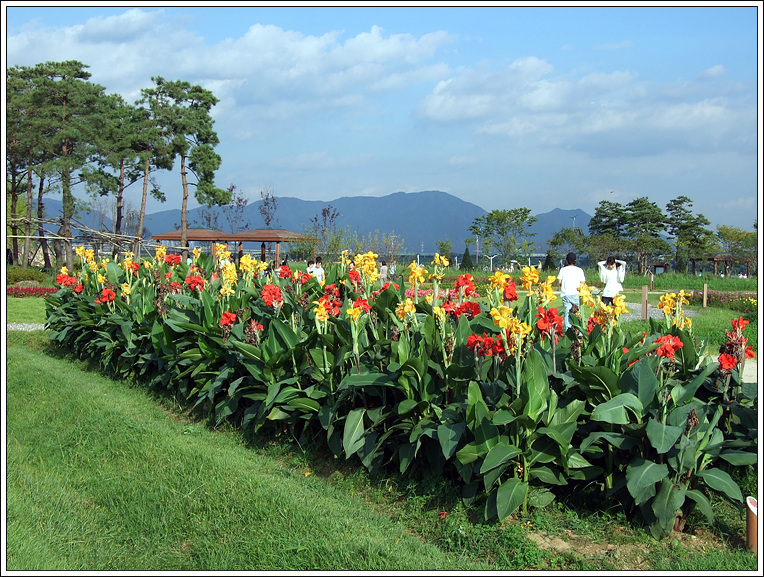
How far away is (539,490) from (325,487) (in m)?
1.26

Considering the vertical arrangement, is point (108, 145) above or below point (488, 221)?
above

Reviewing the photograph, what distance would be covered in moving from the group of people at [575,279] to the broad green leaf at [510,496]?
13.5 ft

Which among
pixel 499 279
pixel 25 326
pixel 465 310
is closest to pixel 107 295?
pixel 465 310

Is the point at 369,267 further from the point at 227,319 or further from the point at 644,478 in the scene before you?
the point at 644,478

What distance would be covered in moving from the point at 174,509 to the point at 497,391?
180 cm

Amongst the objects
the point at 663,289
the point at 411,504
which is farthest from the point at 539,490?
the point at 663,289

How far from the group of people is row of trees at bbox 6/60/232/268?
55.1 feet

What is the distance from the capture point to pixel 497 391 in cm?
325

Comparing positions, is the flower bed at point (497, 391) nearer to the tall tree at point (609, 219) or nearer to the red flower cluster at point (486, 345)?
the red flower cluster at point (486, 345)

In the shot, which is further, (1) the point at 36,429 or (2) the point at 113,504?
(1) the point at 36,429

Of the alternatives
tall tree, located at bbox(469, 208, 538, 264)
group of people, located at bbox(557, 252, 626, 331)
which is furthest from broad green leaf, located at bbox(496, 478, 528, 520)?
tall tree, located at bbox(469, 208, 538, 264)

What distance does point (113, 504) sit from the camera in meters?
3.60

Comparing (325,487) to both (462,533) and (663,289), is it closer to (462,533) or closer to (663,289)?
(462,533)

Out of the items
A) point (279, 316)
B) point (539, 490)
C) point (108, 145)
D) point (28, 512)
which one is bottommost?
point (28, 512)
